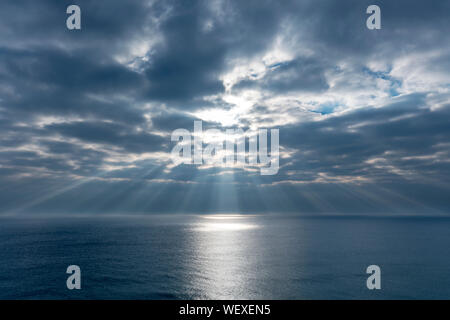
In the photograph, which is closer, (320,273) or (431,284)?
(431,284)

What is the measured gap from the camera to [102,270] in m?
69.2

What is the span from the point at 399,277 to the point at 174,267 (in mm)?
60872
